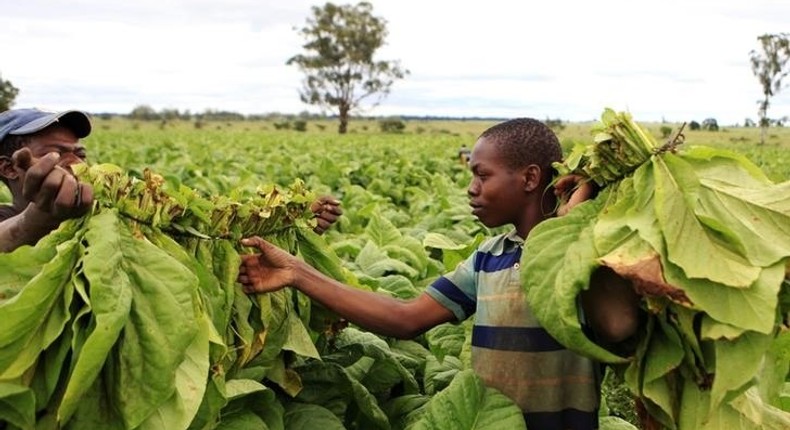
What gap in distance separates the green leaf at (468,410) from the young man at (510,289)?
6cm

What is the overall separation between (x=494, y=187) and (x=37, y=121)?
4.33 ft

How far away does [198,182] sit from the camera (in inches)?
385

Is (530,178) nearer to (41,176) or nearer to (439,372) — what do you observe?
(439,372)

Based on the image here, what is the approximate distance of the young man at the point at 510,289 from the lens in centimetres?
242

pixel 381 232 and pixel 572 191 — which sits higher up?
pixel 572 191

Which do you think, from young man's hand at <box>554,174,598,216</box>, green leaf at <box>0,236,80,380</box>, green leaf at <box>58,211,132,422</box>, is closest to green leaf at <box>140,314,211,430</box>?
green leaf at <box>58,211,132,422</box>

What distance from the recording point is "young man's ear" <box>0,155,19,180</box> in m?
2.64

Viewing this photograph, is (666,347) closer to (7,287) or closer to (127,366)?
(127,366)

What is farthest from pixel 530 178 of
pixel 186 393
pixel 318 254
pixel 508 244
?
pixel 186 393

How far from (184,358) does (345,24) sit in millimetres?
68243

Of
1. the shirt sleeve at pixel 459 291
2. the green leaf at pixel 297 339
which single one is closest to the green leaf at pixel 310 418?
the green leaf at pixel 297 339

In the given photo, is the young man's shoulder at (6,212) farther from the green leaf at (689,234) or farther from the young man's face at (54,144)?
the green leaf at (689,234)

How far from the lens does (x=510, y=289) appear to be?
244 centimetres

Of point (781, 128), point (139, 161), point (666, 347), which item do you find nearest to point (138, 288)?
point (666, 347)
